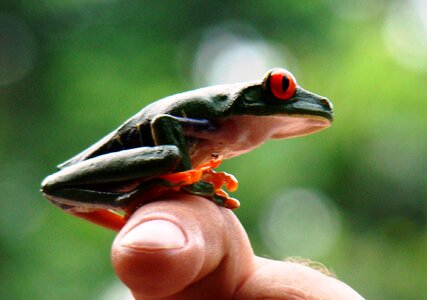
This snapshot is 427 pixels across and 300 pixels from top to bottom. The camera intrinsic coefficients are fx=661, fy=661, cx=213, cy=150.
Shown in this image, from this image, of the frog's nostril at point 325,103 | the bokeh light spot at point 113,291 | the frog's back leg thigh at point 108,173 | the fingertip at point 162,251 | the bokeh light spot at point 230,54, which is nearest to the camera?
the fingertip at point 162,251

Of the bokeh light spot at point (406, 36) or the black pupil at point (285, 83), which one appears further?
the bokeh light spot at point (406, 36)

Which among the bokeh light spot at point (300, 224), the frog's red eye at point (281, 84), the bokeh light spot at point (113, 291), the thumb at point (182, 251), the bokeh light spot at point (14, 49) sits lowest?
the bokeh light spot at point (113, 291)

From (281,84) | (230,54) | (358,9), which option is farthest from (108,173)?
(358,9)

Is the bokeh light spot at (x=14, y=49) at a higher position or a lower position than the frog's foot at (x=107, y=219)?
lower

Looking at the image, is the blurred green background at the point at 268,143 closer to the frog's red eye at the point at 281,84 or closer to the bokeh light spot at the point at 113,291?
the bokeh light spot at the point at 113,291

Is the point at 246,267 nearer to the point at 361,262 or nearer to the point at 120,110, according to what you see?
the point at 120,110

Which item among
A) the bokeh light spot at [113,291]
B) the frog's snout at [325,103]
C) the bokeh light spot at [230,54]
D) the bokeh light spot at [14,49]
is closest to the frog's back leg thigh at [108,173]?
the frog's snout at [325,103]

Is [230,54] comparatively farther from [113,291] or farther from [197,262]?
[197,262]
